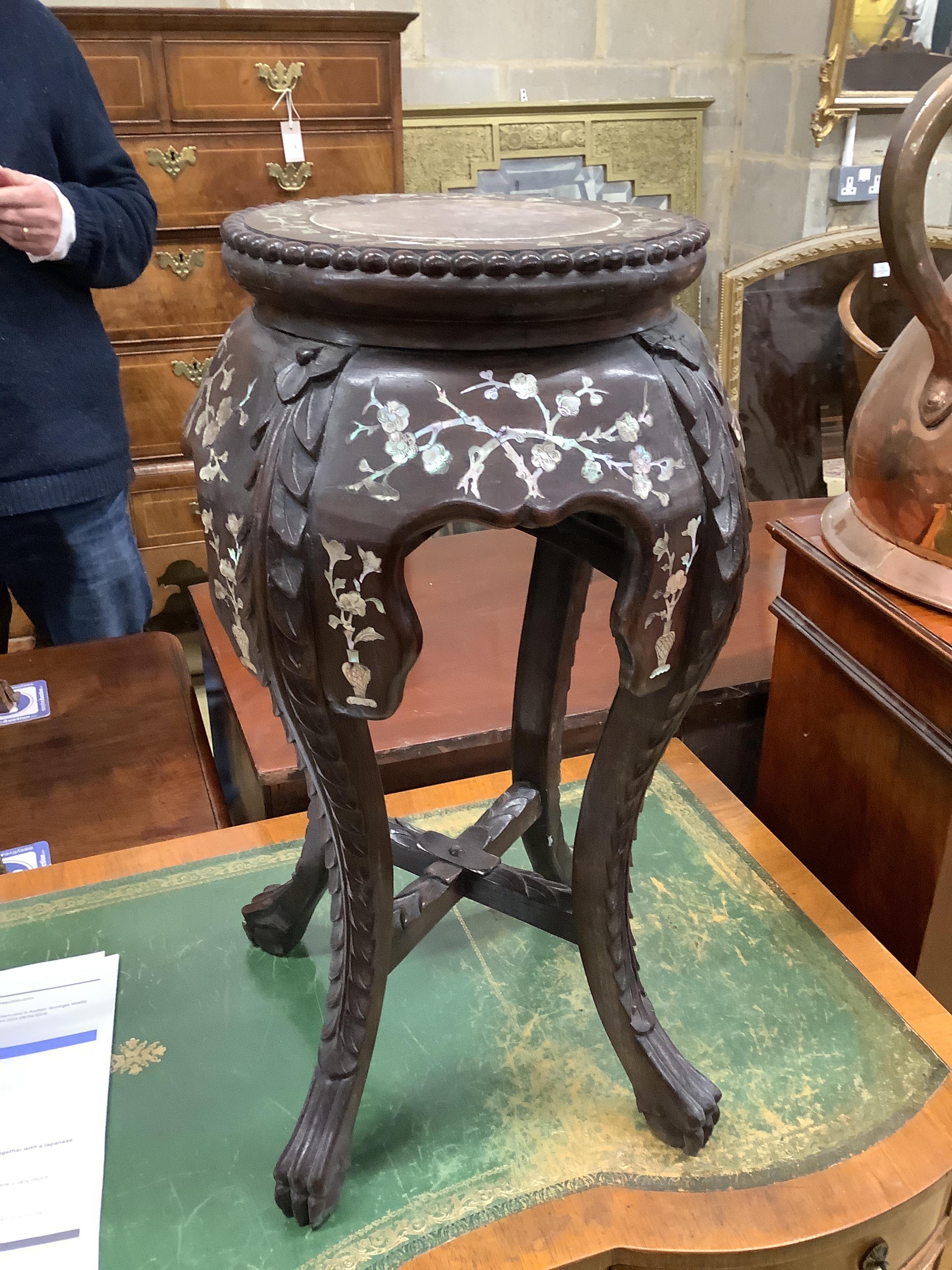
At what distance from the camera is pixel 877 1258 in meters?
0.80

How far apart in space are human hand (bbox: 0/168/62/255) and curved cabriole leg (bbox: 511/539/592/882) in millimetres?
737

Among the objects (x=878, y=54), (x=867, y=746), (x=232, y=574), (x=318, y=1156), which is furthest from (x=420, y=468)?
(x=878, y=54)

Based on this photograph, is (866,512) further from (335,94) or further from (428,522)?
(335,94)

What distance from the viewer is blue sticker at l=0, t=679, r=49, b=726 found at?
1.39 metres

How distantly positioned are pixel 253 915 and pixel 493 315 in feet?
2.32

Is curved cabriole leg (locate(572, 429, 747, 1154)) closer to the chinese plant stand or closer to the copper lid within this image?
the chinese plant stand

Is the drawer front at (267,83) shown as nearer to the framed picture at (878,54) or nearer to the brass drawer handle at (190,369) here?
the brass drawer handle at (190,369)

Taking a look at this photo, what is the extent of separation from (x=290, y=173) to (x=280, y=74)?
181mm

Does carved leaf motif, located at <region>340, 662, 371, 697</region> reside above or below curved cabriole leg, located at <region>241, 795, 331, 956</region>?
above

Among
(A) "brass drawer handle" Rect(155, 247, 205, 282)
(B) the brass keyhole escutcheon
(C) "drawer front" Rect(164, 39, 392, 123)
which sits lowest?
(B) the brass keyhole escutcheon

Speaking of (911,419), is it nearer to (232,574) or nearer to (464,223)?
(464,223)

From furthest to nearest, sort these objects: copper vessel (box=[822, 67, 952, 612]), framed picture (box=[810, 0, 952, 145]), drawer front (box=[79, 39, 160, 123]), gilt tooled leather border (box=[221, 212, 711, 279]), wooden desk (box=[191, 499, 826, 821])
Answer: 1. framed picture (box=[810, 0, 952, 145])
2. drawer front (box=[79, 39, 160, 123])
3. wooden desk (box=[191, 499, 826, 821])
4. copper vessel (box=[822, 67, 952, 612])
5. gilt tooled leather border (box=[221, 212, 711, 279])

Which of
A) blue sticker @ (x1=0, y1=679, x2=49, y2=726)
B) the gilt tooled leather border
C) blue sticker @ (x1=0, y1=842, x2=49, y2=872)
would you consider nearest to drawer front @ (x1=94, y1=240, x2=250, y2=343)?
blue sticker @ (x1=0, y1=679, x2=49, y2=726)

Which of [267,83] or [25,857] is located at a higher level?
[267,83]
